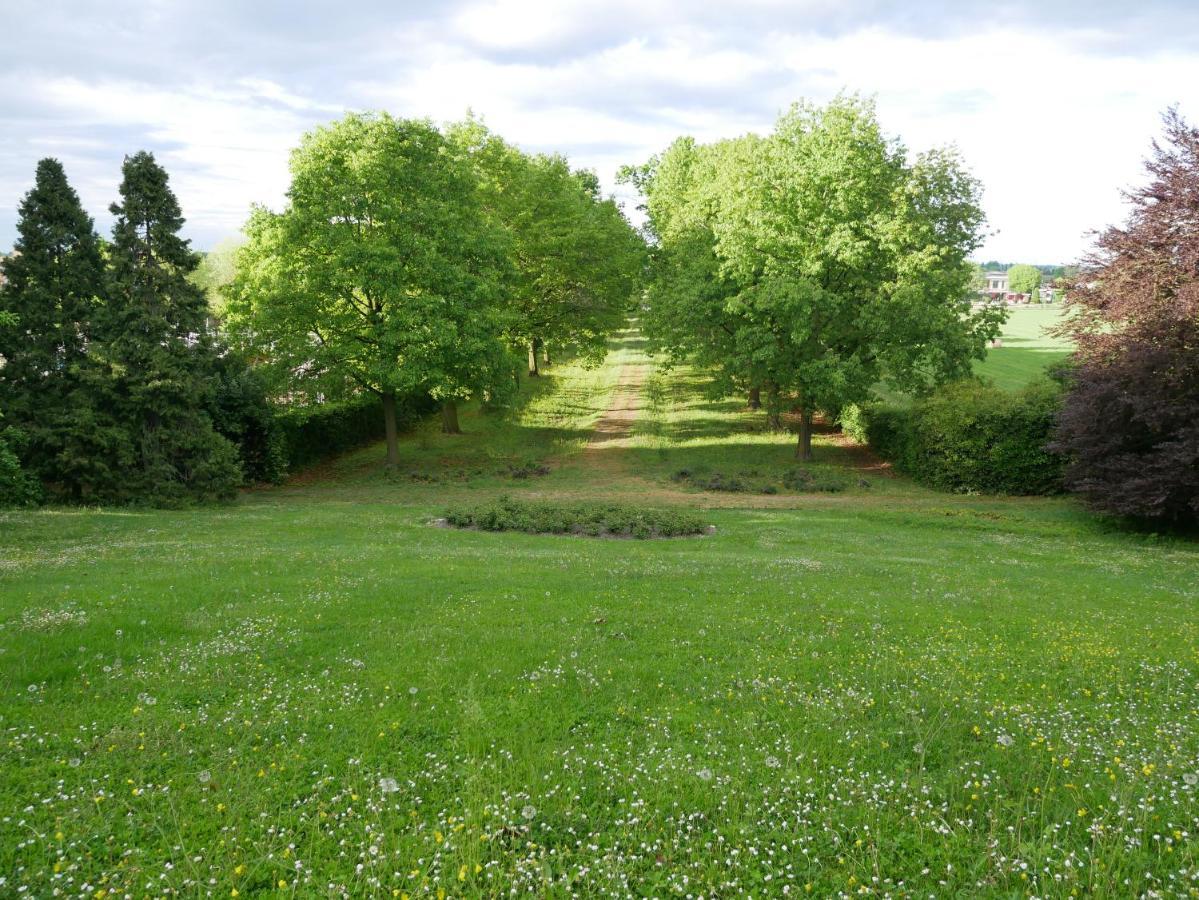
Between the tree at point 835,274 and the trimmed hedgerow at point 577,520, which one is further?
the tree at point 835,274

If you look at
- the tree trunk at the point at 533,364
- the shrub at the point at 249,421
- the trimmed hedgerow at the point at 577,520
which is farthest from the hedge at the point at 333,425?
the trimmed hedgerow at the point at 577,520

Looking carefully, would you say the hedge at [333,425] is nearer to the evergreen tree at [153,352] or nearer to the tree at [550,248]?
the evergreen tree at [153,352]

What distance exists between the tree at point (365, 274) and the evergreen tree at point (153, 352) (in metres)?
4.91

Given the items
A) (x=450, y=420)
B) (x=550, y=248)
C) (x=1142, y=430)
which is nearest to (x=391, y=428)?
(x=450, y=420)

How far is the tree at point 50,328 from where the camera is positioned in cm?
2205

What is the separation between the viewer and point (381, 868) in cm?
484

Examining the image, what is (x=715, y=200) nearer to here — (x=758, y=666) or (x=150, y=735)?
(x=758, y=666)

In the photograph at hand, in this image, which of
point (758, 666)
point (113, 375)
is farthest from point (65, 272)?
point (758, 666)

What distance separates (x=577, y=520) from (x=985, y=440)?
1818 centimetres

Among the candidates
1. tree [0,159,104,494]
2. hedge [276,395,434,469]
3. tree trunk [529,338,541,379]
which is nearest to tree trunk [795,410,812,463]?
tree trunk [529,338,541,379]

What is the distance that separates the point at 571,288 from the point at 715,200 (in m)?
9.82

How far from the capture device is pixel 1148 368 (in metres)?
20.5

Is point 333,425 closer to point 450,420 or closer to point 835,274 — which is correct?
point 450,420

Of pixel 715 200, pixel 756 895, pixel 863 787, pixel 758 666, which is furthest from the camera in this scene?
pixel 715 200
